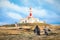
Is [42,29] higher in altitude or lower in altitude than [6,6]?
lower

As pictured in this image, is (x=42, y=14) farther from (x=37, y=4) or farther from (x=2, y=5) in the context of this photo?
(x=2, y=5)

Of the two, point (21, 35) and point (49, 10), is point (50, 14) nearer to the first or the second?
point (49, 10)

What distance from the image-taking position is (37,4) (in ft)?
37.3

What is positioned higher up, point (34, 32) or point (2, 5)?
point (2, 5)

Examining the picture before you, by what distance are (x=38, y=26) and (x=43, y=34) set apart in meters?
0.34

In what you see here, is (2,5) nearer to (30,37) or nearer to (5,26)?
(5,26)

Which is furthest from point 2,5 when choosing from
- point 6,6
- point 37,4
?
point 37,4

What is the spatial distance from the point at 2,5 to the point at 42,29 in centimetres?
164

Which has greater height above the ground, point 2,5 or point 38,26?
point 2,5

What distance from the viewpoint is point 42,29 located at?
11.8m

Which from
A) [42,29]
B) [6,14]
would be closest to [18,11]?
[6,14]

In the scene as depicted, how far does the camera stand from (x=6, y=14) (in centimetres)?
1138

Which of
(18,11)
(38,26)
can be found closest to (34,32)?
(38,26)

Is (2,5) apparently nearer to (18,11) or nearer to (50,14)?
(18,11)
